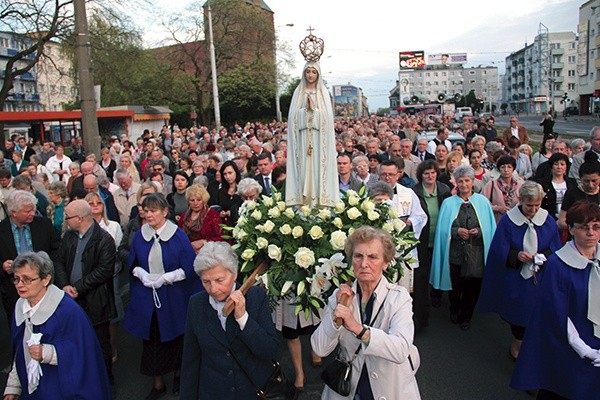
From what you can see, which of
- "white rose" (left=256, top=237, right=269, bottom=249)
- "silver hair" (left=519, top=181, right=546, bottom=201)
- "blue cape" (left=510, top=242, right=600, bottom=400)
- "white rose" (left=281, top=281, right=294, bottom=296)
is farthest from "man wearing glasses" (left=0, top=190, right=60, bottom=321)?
"silver hair" (left=519, top=181, right=546, bottom=201)

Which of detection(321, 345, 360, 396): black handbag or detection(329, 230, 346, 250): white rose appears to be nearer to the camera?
detection(321, 345, 360, 396): black handbag

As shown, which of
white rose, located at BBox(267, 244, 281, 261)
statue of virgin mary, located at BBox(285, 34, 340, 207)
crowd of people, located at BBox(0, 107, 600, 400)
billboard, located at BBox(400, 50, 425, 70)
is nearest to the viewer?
crowd of people, located at BBox(0, 107, 600, 400)

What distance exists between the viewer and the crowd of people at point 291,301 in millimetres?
3258

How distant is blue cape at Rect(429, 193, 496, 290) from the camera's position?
6.63 meters

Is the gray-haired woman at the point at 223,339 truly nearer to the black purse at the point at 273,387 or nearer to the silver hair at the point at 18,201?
the black purse at the point at 273,387

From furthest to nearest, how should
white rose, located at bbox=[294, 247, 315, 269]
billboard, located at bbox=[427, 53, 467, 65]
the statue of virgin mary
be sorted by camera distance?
billboard, located at bbox=[427, 53, 467, 65] < the statue of virgin mary < white rose, located at bbox=[294, 247, 315, 269]

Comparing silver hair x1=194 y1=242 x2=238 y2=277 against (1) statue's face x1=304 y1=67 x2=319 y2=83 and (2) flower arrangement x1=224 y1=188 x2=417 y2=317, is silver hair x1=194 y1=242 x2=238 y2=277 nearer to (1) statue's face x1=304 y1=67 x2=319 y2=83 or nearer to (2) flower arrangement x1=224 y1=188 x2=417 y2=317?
(2) flower arrangement x1=224 y1=188 x2=417 y2=317

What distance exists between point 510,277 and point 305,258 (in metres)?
2.49

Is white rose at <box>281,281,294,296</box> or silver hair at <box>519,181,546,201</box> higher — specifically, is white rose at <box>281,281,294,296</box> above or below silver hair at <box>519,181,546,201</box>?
below

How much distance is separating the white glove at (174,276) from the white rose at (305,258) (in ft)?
4.03

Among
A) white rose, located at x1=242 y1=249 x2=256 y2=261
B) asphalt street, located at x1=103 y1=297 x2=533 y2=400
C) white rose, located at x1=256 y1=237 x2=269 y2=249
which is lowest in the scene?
asphalt street, located at x1=103 y1=297 x2=533 y2=400

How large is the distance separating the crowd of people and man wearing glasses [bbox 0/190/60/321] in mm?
15

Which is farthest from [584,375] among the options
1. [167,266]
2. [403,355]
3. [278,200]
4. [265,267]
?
[167,266]

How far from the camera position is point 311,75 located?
582cm
